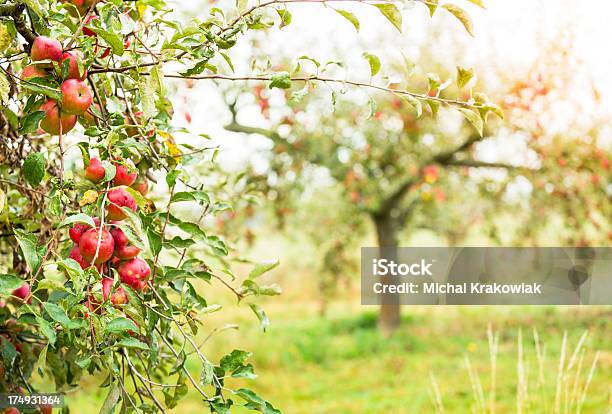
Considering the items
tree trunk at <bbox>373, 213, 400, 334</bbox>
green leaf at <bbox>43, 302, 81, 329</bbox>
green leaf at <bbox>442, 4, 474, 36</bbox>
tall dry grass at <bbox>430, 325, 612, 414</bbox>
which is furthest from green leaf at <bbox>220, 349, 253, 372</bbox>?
tree trunk at <bbox>373, 213, 400, 334</bbox>

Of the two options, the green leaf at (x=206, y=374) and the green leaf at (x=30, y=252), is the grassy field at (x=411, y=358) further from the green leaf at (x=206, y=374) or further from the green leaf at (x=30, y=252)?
the green leaf at (x=30, y=252)

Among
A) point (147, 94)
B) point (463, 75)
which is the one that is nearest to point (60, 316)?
point (147, 94)

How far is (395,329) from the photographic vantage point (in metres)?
6.29

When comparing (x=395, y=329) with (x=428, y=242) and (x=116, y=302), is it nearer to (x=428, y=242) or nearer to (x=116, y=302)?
(x=428, y=242)

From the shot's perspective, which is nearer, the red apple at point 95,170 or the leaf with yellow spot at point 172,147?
the red apple at point 95,170

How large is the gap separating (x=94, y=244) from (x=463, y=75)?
612mm

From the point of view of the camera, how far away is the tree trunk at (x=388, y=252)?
6.09 m

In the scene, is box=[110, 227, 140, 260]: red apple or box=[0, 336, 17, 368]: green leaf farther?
box=[0, 336, 17, 368]: green leaf

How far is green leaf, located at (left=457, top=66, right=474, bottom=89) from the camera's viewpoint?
42.6 inches

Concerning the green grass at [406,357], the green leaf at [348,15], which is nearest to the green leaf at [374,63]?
the green leaf at [348,15]

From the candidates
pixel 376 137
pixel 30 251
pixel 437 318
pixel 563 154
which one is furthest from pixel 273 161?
pixel 30 251

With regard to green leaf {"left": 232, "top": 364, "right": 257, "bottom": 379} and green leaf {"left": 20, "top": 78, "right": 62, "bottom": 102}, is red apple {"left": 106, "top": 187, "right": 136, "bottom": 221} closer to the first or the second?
green leaf {"left": 20, "top": 78, "right": 62, "bottom": 102}

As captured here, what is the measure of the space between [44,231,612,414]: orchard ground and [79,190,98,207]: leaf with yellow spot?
2651mm

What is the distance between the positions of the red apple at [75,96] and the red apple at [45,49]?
0.14 feet
